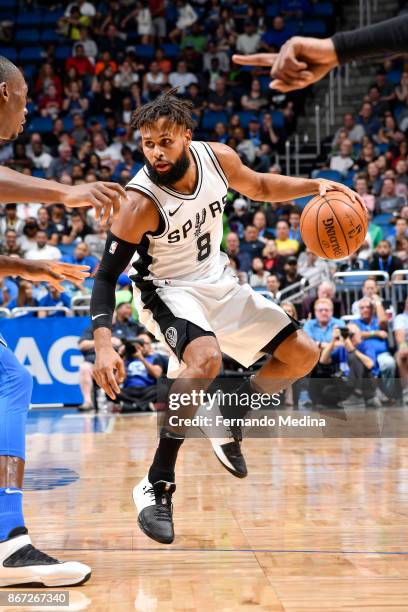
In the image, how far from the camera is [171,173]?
14.6ft

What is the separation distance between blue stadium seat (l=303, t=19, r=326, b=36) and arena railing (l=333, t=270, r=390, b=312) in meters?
8.55

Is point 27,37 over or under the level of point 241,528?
over

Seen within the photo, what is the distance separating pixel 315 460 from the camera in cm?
654

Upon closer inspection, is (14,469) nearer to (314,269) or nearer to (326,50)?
(326,50)

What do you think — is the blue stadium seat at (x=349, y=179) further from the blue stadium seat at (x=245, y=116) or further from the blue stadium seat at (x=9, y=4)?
the blue stadium seat at (x=9, y=4)

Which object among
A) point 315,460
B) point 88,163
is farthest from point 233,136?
point 315,460

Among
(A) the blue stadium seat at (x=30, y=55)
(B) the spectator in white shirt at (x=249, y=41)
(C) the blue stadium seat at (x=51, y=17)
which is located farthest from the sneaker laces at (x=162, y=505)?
(C) the blue stadium seat at (x=51, y=17)

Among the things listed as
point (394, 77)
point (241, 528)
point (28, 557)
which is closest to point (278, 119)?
point (394, 77)

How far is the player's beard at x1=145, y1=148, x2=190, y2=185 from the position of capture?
14.6 ft

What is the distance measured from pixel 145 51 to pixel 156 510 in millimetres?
14930

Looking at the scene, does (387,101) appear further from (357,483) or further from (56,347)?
(357,483)

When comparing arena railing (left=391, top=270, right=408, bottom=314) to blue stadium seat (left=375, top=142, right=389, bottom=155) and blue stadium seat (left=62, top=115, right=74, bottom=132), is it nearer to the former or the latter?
blue stadium seat (left=375, top=142, right=389, bottom=155)

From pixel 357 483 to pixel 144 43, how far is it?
14171mm

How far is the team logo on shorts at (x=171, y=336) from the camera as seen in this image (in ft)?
14.3
